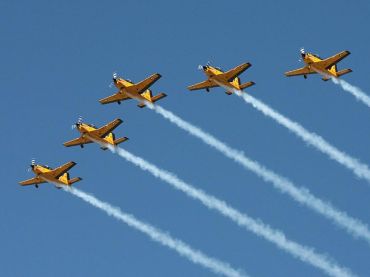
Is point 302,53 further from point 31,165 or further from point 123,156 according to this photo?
point 31,165

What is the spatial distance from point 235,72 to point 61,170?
1112 inches

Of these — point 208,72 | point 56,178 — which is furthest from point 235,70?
point 56,178

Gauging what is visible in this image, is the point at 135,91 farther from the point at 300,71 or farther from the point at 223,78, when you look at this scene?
the point at 300,71

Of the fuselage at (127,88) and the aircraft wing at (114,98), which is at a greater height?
the fuselage at (127,88)

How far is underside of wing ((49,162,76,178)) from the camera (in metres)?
186

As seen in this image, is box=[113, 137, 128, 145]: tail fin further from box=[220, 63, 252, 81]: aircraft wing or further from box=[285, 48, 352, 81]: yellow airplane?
box=[285, 48, 352, 81]: yellow airplane

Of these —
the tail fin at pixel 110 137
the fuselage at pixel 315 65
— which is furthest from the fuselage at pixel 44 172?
the fuselage at pixel 315 65

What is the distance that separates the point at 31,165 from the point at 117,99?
15.7m

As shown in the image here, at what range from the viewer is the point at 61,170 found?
18700 cm

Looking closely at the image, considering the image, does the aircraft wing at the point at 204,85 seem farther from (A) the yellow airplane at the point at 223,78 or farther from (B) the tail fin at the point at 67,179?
(B) the tail fin at the point at 67,179

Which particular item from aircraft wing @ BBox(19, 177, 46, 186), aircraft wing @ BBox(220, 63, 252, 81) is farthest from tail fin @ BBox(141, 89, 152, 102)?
aircraft wing @ BBox(19, 177, 46, 186)

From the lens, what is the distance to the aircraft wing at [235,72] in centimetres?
17925

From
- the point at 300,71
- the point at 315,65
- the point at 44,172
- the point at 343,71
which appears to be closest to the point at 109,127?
the point at 44,172

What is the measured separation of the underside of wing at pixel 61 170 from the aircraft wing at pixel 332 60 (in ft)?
120
